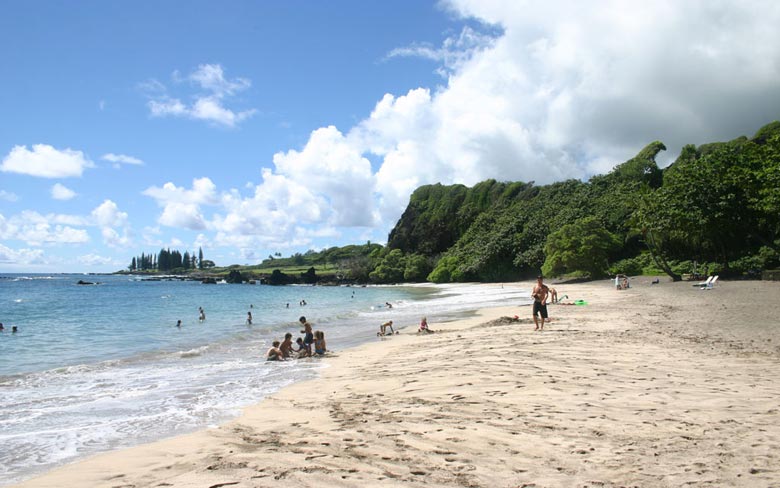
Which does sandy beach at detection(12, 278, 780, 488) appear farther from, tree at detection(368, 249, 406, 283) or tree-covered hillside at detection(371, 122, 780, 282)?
tree at detection(368, 249, 406, 283)

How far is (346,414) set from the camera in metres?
7.38

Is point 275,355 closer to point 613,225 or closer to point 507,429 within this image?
point 507,429

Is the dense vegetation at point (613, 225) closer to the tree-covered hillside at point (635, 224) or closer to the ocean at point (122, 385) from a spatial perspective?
the tree-covered hillside at point (635, 224)

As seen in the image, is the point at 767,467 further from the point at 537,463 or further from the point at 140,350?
the point at 140,350

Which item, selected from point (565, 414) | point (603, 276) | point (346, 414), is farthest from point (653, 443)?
point (603, 276)

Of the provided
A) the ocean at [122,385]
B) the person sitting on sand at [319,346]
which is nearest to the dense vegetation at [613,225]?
the ocean at [122,385]

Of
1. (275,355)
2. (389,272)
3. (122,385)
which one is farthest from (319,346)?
(389,272)

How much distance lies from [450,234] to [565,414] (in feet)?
417

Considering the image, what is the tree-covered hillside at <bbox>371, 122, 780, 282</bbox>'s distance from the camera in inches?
1524

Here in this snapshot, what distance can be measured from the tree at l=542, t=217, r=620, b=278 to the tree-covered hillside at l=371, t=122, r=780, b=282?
0.13 m

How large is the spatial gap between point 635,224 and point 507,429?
51143 mm

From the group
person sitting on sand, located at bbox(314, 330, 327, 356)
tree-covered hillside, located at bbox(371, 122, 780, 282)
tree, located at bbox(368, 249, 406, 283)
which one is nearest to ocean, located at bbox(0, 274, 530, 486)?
person sitting on sand, located at bbox(314, 330, 327, 356)

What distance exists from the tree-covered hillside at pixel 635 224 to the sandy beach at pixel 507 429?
107 feet

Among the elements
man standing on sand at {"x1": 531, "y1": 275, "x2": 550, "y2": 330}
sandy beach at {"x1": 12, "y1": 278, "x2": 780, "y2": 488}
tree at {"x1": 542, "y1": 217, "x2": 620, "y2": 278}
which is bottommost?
sandy beach at {"x1": 12, "y1": 278, "x2": 780, "y2": 488}
